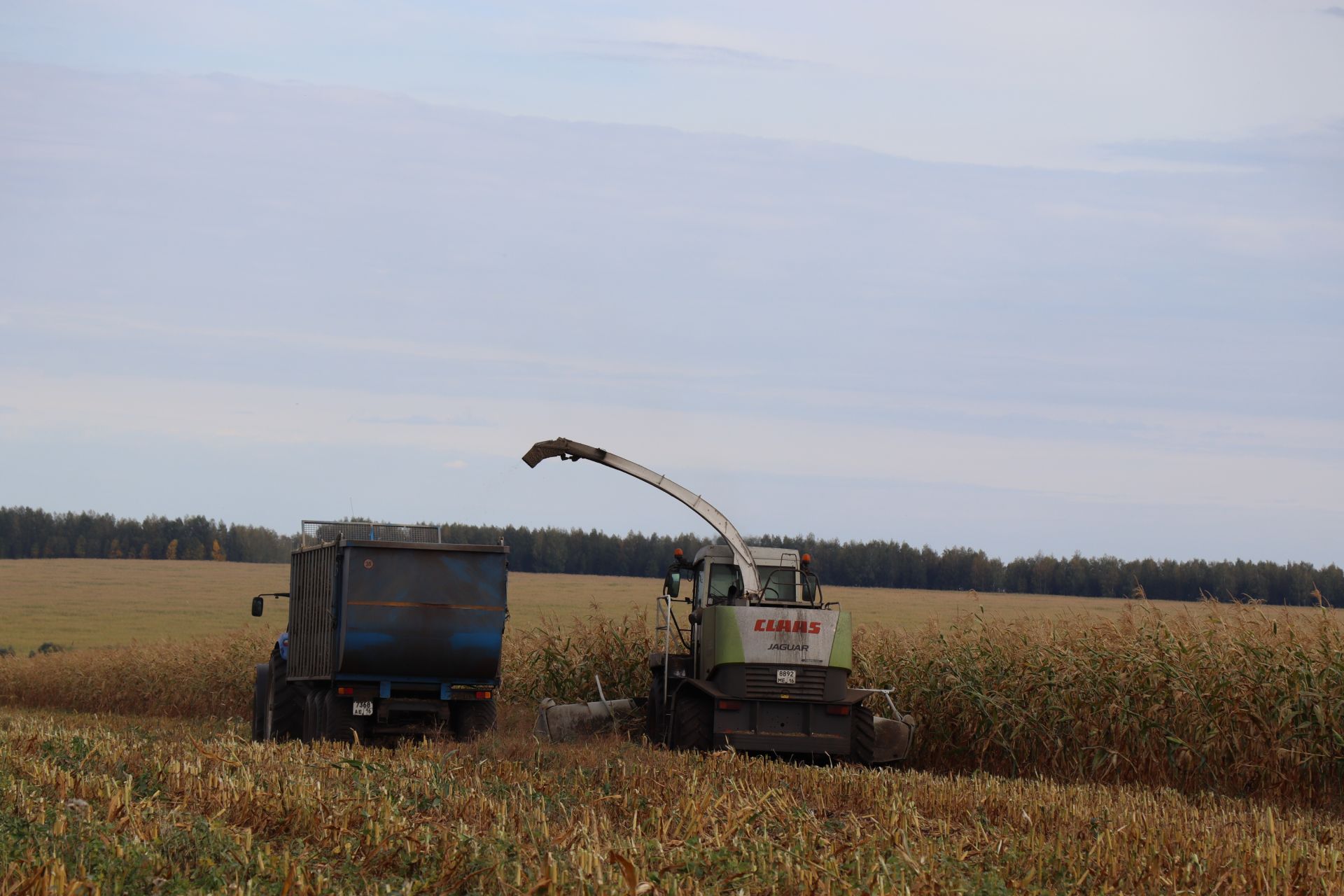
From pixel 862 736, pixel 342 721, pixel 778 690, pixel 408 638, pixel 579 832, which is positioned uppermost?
pixel 408 638

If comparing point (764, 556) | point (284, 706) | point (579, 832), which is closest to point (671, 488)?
point (764, 556)

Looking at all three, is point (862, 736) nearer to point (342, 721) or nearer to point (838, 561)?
point (342, 721)

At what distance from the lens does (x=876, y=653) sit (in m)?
18.0

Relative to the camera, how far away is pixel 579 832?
23.9 ft

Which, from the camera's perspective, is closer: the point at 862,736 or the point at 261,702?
the point at 862,736

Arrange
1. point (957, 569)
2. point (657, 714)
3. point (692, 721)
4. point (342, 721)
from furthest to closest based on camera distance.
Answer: point (957, 569) < point (657, 714) < point (342, 721) < point (692, 721)

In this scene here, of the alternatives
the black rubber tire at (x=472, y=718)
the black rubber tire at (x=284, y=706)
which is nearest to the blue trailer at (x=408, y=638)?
the black rubber tire at (x=472, y=718)

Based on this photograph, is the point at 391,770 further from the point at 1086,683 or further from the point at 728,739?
the point at 1086,683

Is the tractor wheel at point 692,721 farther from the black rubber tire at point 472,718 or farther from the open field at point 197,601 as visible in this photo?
the open field at point 197,601

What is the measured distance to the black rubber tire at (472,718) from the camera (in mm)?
15867

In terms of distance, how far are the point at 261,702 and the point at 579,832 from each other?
12586mm

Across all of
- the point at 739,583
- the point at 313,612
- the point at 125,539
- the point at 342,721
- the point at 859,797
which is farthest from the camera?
the point at 125,539

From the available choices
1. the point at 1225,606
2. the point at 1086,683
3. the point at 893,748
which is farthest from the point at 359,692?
the point at 1225,606

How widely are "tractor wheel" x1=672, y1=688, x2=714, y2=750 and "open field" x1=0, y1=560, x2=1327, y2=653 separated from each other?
792cm
